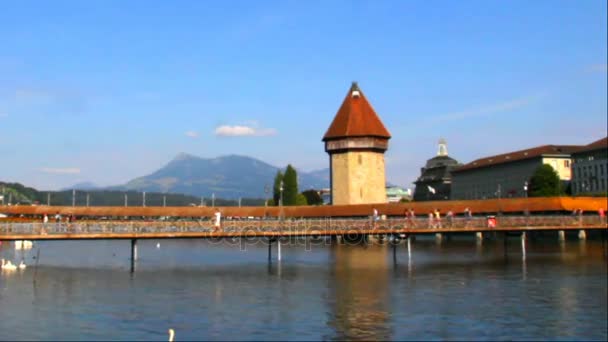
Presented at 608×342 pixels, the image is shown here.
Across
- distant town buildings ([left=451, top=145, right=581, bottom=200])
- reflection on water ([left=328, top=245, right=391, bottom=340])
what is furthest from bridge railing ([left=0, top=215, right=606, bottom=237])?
distant town buildings ([left=451, top=145, right=581, bottom=200])

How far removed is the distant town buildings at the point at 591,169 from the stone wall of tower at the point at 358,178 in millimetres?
28417

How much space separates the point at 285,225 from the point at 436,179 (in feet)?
351

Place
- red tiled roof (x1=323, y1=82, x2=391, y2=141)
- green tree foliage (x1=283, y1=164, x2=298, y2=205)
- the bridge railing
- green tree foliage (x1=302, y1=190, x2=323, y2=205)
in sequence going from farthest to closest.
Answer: green tree foliage (x1=302, y1=190, x2=323, y2=205)
green tree foliage (x1=283, y1=164, x2=298, y2=205)
red tiled roof (x1=323, y1=82, x2=391, y2=141)
the bridge railing

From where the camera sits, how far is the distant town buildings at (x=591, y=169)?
84625 mm

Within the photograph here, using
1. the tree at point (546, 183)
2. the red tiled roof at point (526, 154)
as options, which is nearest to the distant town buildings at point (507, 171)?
the red tiled roof at point (526, 154)

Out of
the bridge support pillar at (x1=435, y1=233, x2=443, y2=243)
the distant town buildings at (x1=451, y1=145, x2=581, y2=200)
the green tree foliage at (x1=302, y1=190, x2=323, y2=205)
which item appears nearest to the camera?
the bridge support pillar at (x1=435, y1=233, x2=443, y2=243)

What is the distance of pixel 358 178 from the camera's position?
73438mm

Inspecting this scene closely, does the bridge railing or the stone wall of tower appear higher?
the stone wall of tower

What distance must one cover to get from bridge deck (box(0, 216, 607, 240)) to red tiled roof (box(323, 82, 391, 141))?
32.4m

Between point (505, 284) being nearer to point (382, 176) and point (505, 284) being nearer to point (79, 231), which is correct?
point (79, 231)

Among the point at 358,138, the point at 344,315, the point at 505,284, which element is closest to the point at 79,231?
the point at 344,315

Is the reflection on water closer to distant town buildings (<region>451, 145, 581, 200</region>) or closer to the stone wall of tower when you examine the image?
the stone wall of tower

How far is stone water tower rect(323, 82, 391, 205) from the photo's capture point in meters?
73.6

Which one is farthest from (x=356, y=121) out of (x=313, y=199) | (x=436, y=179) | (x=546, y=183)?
(x=436, y=179)
